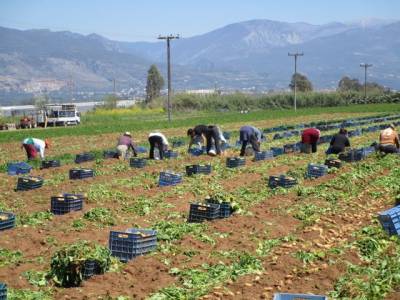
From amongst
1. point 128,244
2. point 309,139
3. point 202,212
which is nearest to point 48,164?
point 309,139

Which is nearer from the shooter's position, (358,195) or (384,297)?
(384,297)

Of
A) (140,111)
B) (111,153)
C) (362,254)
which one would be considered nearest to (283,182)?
(362,254)

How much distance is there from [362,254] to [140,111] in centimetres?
7922

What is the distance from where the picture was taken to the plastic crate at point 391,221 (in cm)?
1123

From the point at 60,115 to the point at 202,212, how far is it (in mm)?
57698

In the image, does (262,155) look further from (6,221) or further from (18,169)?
(6,221)

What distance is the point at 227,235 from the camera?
11828 millimetres

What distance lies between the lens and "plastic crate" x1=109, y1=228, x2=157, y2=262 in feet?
34.5

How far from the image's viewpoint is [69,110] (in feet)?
227

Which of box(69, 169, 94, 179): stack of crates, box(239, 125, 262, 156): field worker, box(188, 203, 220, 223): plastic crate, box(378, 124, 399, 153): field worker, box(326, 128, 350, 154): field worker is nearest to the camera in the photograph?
box(188, 203, 220, 223): plastic crate

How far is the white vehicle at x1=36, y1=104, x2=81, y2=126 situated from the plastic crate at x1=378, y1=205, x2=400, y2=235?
2326 inches

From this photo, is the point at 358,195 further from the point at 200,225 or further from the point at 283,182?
the point at 200,225

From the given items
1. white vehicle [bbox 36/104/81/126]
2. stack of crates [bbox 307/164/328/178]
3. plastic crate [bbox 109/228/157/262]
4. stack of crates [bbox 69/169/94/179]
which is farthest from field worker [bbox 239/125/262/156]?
white vehicle [bbox 36/104/81/126]

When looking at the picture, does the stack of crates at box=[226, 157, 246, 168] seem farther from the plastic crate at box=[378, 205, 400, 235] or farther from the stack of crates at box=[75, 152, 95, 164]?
the plastic crate at box=[378, 205, 400, 235]
